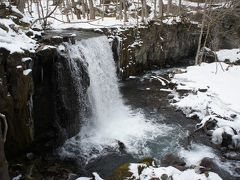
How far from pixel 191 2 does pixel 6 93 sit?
1137 inches

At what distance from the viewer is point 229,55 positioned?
21.3 meters

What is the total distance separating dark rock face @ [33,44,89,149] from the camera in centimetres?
916

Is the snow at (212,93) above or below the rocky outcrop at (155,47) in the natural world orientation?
below

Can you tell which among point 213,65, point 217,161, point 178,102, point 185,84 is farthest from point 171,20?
point 217,161

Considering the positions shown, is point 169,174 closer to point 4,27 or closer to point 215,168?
point 215,168

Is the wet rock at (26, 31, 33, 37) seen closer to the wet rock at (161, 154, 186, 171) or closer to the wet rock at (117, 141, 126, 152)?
the wet rock at (117, 141, 126, 152)

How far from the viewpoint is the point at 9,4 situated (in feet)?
35.4

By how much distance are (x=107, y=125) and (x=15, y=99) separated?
4316 mm

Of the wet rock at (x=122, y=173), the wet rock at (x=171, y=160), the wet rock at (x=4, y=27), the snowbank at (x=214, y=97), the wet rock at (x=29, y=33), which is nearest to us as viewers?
the wet rock at (x=122, y=173)

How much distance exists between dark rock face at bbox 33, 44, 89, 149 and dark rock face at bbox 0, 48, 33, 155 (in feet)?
2.82

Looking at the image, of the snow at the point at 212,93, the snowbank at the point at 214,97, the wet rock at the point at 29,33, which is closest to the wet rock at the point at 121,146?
the snowbank at the point at 214,97

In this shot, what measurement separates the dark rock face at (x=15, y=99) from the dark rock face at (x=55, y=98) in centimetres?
86

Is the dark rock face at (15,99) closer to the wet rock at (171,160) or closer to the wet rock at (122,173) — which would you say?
the wet rock at (122,173)

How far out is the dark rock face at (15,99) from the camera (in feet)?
24.7
